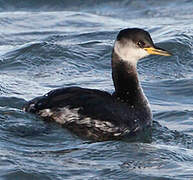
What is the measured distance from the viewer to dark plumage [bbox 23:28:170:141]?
929 cm

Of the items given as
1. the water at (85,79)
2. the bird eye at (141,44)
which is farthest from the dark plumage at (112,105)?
the water at (85,79)

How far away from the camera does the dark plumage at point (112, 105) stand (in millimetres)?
9289

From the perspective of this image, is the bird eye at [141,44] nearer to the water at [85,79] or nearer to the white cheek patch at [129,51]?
the white cheek patch at [129,51]

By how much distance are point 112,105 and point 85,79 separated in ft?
9.30

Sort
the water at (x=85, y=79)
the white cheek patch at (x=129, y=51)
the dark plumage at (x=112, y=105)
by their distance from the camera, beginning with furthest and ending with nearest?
the white cheek patch at (x=129, y=51) < the dark plumage at (x=112, y=105) < the water at (x=85, y=79)

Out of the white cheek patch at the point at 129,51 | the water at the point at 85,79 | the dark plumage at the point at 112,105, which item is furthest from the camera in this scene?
the white cheek patch at the point at 129,51

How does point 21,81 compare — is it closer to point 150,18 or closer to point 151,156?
point 151,156

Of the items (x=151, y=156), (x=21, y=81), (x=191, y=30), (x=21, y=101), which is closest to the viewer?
(x=151, y=156)

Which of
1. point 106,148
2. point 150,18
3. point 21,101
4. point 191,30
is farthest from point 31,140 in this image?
point 150,18

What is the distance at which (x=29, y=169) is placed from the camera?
27.0 feet

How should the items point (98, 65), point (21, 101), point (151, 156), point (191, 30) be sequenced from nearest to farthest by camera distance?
point (151, 156) → point (21, 101) → point (98, 65) → point (191, 30)

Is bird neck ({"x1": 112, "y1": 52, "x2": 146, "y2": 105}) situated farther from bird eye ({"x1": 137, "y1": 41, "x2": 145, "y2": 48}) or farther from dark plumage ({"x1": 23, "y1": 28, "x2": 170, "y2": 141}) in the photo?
bird eye ({"x1": 137, "y1": 41, "x2": 145, "y2": 48})

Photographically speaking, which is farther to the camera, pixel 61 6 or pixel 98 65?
pixel 61 6

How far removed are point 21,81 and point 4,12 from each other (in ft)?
18.1
